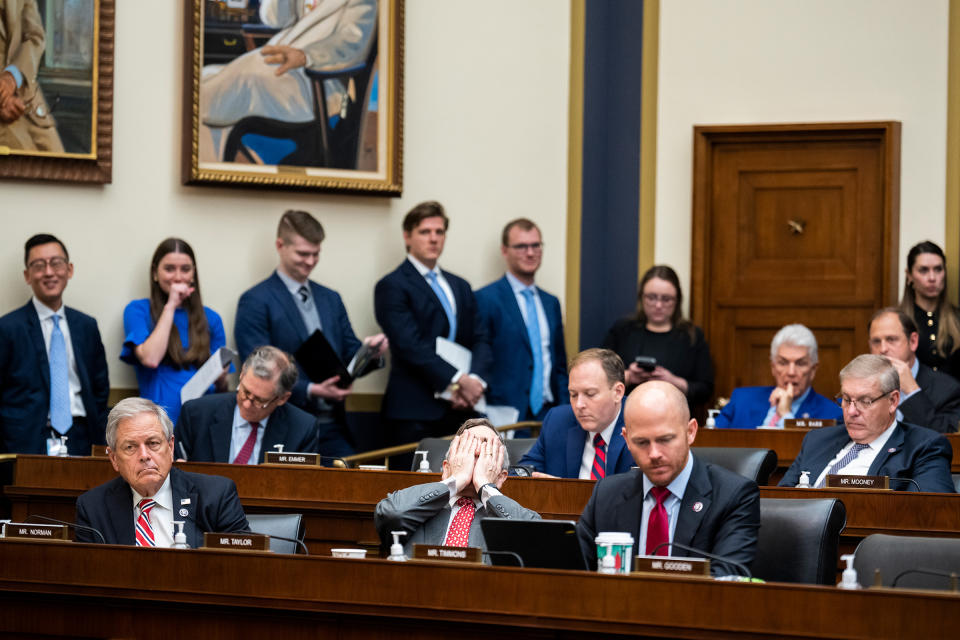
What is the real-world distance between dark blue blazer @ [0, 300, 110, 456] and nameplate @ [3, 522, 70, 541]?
2.65 meters

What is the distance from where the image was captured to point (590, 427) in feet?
16.9

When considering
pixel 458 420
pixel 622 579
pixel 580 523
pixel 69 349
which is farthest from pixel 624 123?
pixel 622 579

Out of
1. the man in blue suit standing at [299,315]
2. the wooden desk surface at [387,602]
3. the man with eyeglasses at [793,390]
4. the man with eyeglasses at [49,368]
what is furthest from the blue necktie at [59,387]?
the man with eyeglasses at [793,390]

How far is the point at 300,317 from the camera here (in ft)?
23.4

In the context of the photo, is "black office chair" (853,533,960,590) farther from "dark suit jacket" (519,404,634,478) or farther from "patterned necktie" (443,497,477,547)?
"dark suit jacket" (519,404,634,478)

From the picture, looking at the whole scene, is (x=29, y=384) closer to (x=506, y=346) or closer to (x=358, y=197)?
(x=358, y=197)

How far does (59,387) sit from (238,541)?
326 centimetres

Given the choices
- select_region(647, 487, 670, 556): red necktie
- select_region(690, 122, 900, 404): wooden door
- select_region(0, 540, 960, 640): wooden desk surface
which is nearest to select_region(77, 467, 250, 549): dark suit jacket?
select_region(0, 540, 960, 640): wooden desk surface

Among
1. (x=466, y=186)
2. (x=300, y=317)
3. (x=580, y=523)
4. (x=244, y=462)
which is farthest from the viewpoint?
(x=466, y=186)

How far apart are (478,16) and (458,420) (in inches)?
99.5

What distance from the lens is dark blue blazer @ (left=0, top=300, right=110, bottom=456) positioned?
6.38 metres

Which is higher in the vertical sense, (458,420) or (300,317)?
(300,317)

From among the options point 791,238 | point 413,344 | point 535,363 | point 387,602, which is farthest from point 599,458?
point 791,238

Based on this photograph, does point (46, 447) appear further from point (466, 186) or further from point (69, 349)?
point (466, 186)
